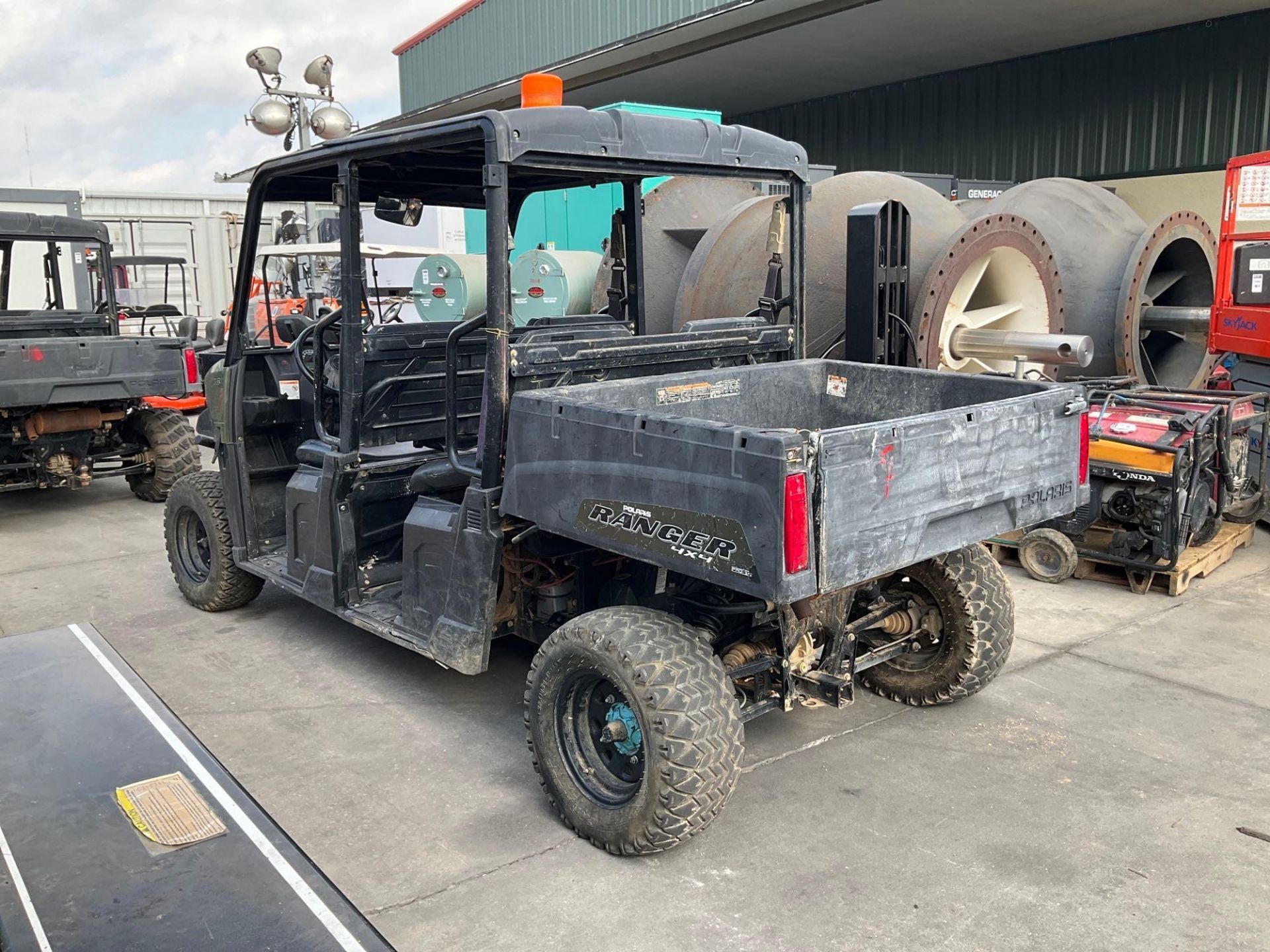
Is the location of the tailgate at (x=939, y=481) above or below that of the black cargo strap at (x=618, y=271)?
below

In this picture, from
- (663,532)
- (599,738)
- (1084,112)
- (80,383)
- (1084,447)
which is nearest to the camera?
(663,532)

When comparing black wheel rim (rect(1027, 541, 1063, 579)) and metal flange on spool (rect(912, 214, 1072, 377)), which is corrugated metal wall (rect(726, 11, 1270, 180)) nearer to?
metal flange on spool (rect(912, 214, 1072, 377))

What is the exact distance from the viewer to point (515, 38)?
693 inches

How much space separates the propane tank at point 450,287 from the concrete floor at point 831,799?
6584 mm

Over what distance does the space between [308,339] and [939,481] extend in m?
3.18

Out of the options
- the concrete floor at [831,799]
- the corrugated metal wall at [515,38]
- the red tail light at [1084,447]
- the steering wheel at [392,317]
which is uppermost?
the corrugated metal wall at [515,38]

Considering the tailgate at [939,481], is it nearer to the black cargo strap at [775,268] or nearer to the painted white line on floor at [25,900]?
the black cargo strap at [775,268]

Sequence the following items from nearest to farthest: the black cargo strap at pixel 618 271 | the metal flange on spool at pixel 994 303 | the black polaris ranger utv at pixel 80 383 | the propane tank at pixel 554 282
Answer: the black cargo strap at pixel 618 271 → the metal flange on spool at pixel 994 303 → the black polaris ranger utv at pixel 80 383 → the propane tank at pixel 554 282

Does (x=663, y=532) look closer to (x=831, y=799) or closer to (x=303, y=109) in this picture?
(x=831, y=799)

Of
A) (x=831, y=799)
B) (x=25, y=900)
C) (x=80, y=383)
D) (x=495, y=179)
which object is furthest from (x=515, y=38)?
(x=25, y=900)

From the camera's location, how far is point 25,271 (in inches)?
430

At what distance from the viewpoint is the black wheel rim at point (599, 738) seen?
3426mm

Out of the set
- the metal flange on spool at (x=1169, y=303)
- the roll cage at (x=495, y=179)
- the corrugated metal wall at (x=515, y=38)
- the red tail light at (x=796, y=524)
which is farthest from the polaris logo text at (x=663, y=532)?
the corrugated metal wall at (x=515, y=38)

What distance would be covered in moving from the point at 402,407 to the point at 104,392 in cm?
458
